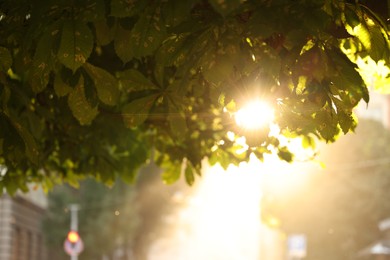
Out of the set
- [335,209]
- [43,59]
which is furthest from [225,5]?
[335,209]

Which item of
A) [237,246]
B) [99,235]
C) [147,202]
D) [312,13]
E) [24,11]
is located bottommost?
[312,13]

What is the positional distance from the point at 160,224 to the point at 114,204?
29.4 feet

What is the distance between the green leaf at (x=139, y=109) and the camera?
21.1 feet

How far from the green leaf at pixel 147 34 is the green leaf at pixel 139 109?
0.91m

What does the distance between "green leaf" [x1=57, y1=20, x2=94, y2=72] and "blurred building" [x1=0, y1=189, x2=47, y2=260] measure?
102ft

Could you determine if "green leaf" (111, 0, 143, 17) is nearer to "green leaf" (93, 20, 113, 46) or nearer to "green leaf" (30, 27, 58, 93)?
"green leaf" (30, 27, 58, 93)

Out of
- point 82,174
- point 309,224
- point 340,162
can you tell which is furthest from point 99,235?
point 82,174

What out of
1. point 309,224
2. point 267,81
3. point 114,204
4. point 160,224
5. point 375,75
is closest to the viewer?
point 267,81

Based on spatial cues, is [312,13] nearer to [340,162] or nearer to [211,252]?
[340,162]

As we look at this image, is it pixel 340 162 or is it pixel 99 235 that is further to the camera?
pixel 340 162

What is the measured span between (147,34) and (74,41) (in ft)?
1.50

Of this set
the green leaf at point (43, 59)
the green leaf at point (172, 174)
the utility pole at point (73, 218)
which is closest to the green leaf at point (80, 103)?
the green leaf at point (43, 59)

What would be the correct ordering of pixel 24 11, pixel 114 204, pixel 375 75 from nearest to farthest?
pixel 24 11, pixel 375 75, pixel 114 204

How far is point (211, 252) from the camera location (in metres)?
150
